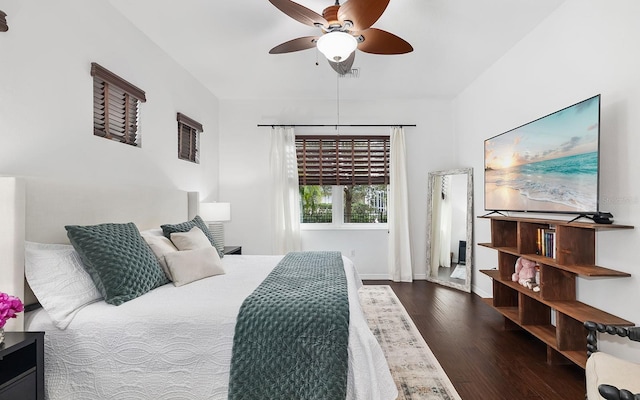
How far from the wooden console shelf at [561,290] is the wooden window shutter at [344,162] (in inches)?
88.7

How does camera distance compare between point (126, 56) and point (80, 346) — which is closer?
point (80, 346)

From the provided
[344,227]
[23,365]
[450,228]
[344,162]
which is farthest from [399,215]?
[23,365]

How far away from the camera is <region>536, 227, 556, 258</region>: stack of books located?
2.61m

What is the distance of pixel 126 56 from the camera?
9.61 feet

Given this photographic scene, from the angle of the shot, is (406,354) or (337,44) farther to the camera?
(406,354)

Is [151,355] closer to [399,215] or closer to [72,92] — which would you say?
[72,92]

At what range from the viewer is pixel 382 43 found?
2.54 m

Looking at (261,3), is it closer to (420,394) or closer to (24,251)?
(24,251)

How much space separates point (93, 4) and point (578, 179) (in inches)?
141

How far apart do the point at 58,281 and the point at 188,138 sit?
8.72 feet

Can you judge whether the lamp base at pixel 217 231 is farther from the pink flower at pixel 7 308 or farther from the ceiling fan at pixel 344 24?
the pink flower at pixel 7 308

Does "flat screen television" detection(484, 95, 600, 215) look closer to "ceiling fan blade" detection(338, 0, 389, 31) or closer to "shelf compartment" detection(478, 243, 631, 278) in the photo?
"shelf compartment" detection(478, 243, 631, 278)

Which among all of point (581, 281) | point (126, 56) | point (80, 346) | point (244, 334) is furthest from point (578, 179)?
point (126, 56)

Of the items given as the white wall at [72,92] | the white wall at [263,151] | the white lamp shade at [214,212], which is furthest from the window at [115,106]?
the white wall at [263,151]
